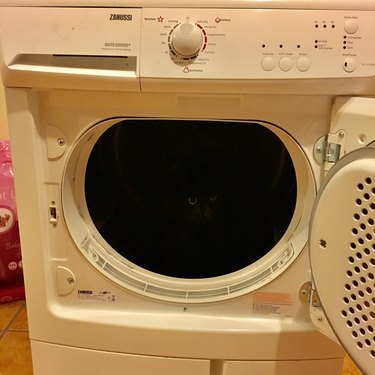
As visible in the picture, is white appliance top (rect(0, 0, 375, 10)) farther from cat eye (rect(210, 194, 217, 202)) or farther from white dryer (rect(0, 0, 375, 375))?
cat eye (rect(210, 194, 217, 202))

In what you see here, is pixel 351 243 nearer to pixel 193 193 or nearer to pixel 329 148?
pixel 329 148

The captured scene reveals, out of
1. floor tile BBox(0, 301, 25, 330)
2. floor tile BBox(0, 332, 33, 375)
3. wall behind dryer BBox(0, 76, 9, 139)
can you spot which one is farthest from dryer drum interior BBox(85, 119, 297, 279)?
wall behind dryer BBox(0, 76, 9, 139)

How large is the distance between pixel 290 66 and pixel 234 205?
0.35 meters

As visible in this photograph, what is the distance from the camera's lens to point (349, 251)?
1.96 feet

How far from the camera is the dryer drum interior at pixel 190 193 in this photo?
881 millimetres

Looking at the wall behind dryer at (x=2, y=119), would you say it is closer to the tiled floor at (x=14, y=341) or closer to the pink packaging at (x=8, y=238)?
the pink packaging at (x=8, y=238)

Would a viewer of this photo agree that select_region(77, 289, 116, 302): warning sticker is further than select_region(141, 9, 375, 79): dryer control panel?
Yes

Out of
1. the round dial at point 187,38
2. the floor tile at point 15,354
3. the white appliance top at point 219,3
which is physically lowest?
the floor tile at point 15,354

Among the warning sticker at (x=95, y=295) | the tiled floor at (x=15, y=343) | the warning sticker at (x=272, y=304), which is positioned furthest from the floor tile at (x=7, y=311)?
the warning sticker at (x=272, y=304)

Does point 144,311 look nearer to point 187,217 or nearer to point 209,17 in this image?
point 187,217

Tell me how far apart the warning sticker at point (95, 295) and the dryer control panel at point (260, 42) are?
16.7 inches

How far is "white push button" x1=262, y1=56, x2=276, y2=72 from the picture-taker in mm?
679

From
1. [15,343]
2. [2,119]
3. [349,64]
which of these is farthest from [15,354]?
[349,64]

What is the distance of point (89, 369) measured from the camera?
90 cm
